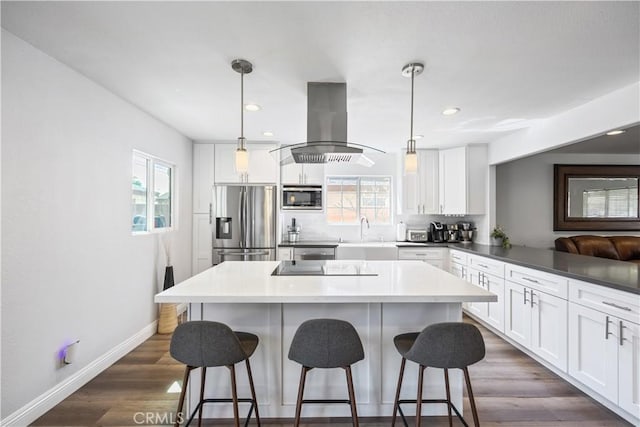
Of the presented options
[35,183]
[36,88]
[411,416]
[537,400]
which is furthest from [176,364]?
[537,400]

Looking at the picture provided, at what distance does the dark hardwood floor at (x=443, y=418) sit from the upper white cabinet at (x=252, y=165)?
2396 millimetres

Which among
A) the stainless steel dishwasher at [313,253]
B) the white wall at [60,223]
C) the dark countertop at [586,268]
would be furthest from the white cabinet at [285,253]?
the dark countertop at [586,268]

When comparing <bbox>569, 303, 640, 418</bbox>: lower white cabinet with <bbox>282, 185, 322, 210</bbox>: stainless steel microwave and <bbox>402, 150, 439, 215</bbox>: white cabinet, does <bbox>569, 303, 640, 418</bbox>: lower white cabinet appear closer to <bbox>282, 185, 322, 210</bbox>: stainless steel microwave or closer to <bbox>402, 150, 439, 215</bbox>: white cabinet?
<bbox>402, 150, 439, 215</bbox>: white cabinet

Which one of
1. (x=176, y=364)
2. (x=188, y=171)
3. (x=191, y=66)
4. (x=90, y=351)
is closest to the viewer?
(x=191, y=66)

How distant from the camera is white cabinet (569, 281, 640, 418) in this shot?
6.01 feet

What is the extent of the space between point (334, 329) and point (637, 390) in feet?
6.22

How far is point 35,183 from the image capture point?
6.34ft

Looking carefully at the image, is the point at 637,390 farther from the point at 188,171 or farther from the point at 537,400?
the point at 188,171

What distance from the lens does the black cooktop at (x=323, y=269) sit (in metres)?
2.28

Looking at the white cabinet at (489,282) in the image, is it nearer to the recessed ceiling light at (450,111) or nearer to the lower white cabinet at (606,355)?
the lower white cabinet at (606,355)

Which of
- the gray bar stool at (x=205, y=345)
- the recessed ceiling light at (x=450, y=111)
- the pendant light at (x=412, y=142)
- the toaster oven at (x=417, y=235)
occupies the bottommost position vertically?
the gray bar stool at (x=205, y=345)

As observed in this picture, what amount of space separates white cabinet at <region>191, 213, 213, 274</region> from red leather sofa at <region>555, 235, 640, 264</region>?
4901mm

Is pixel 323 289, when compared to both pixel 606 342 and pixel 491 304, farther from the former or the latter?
pixel 491 304

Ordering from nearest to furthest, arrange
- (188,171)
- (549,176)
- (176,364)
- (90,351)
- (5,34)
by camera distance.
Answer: (5,34) → (90,351) → (176,364) → (188,171) → (549,176)
